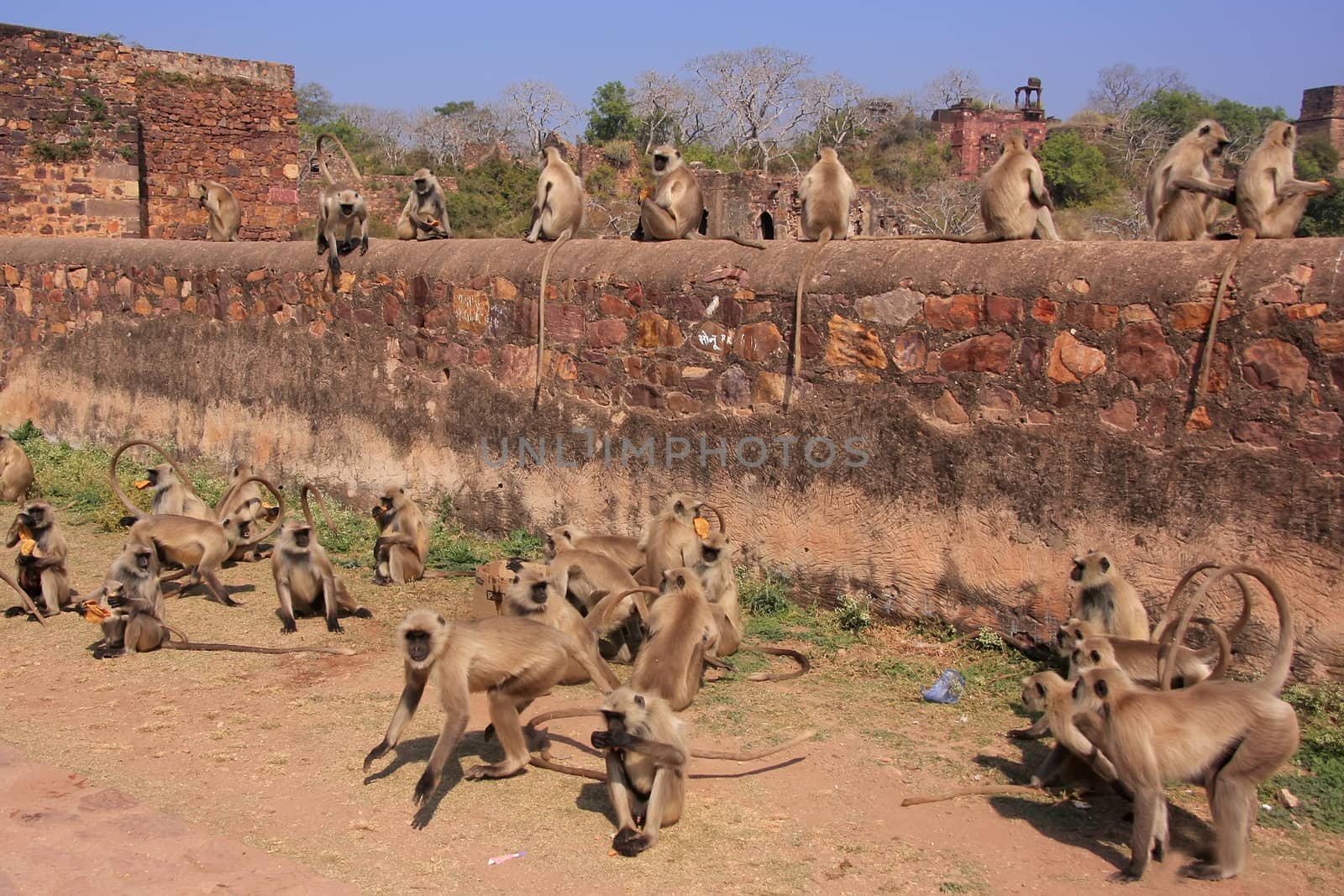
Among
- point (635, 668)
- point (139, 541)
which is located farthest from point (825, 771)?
point (139, 541)

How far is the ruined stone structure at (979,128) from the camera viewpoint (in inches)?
1351

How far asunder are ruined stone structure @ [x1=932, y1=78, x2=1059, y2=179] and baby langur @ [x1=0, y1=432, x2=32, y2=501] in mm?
27533

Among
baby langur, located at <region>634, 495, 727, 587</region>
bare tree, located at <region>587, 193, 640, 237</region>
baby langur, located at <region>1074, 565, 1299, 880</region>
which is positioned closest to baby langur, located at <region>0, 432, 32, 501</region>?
baby langur, located at <region>634, 495, 727, 587</region>

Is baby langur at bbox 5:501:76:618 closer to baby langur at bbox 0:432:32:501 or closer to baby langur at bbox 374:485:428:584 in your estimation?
baby langur at bbox 374:485:428:584

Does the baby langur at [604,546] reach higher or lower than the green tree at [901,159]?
lower

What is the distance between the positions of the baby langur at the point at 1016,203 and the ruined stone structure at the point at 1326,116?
99.2 ft

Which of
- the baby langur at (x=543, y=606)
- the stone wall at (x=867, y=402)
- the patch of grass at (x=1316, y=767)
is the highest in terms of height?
the stone wall at (x=867, y=402)

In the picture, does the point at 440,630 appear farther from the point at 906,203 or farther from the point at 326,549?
the point at 906,203

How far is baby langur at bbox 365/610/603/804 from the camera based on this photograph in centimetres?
432

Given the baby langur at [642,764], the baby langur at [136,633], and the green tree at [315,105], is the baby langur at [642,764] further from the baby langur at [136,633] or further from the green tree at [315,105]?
the green tree at [315,105]

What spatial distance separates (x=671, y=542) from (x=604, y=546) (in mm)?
411

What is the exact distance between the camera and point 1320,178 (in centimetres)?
2442

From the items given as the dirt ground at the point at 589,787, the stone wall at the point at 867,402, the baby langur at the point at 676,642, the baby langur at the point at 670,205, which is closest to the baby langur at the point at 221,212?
the stone wall at the point at 867,402

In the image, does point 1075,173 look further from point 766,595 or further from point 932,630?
point 932,630
